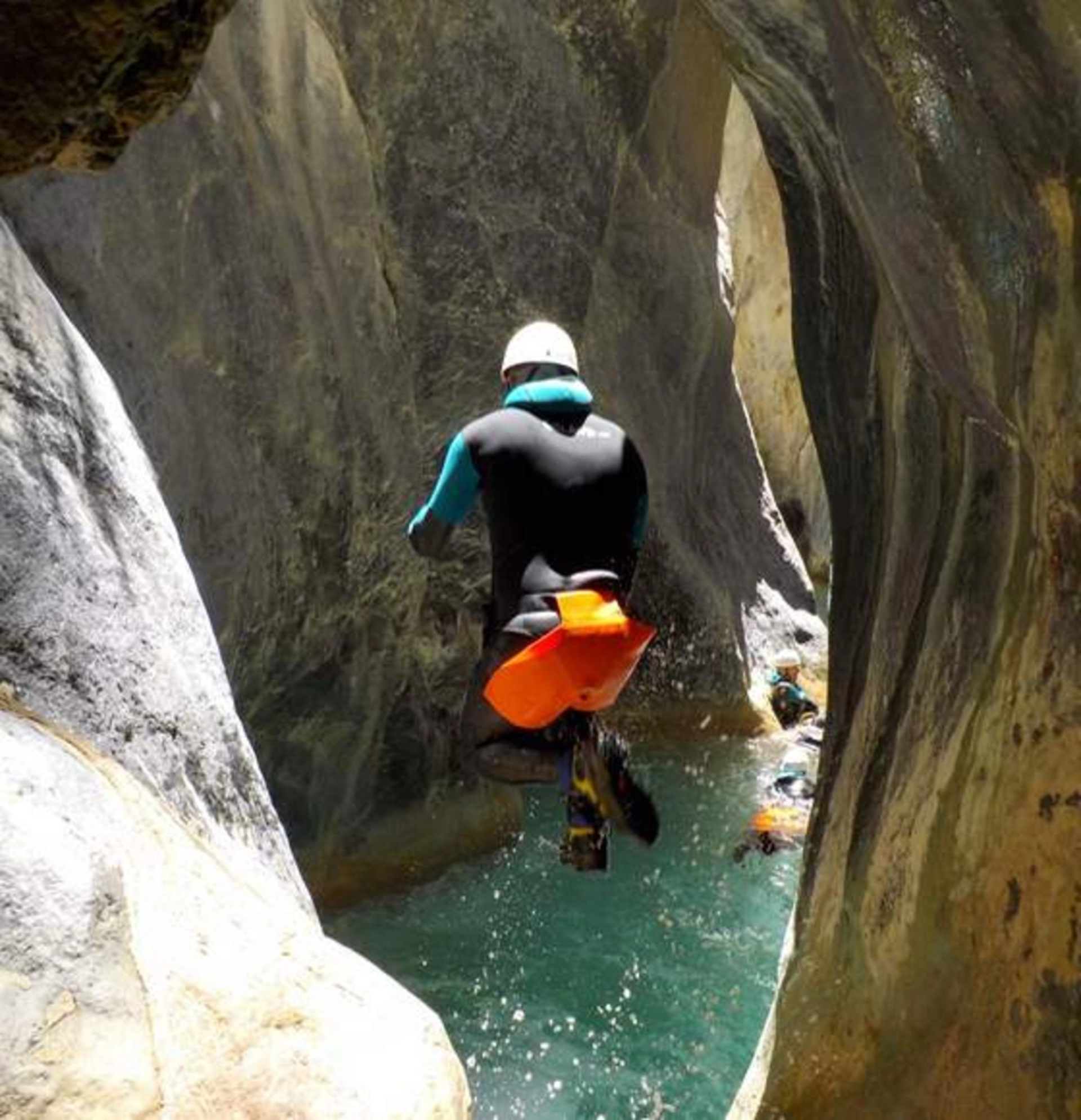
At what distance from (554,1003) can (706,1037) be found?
2.24 feet

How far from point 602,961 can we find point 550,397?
9.83 feet

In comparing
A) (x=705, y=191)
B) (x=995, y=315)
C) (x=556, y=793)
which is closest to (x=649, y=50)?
(x=705, y=191)

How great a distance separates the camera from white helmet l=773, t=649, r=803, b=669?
10891 millimetres

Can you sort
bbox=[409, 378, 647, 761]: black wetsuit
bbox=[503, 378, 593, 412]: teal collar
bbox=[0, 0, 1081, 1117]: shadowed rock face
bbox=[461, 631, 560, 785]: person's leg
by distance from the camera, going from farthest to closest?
bbox=[503, 378, 593, 412]: teal collar, bbox=[409, 378, 647, 761]: black wetsuit, bbox=[461, 631, 560, 785]: person's leg, bbox=[0, 0, 1081, 1117]: shadowed rock face

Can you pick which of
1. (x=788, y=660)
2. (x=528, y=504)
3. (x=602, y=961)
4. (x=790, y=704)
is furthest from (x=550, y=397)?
(x=788, y=660)

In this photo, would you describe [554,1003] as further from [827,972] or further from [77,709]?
[77,709]

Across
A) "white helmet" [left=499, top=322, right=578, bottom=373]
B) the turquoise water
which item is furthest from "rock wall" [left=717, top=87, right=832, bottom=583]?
"white helmet" [left=499, top=322, right=578, bottom=373]

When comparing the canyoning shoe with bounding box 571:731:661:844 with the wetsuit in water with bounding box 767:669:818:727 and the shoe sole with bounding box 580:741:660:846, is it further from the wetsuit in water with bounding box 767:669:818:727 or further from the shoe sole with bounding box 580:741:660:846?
the wetsuit in water with bounding box 767:669:818:727

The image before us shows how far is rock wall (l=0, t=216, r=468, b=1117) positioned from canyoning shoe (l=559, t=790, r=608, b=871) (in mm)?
934

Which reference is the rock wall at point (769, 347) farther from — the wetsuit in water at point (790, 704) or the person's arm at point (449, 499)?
the person's arm at point (449, 499)

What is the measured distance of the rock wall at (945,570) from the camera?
127 inches

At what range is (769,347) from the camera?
20.6 m

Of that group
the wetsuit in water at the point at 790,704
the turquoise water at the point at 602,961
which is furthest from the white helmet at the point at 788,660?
the turquoise water at the point at 602,961

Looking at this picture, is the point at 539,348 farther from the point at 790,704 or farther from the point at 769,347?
the point at 769,347
